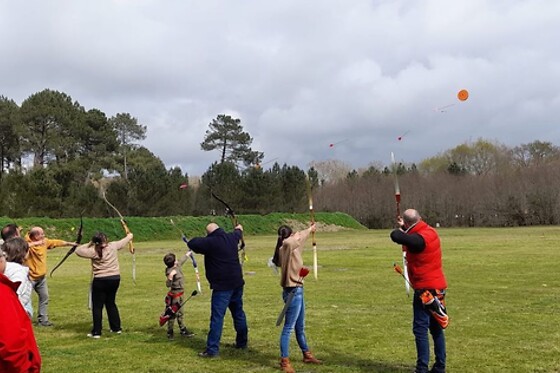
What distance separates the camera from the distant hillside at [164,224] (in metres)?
50.7

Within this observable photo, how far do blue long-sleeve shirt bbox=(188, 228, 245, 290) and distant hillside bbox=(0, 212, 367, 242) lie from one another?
124ft

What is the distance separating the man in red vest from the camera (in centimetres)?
728

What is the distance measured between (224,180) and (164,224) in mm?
13001

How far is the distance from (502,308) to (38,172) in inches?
2156

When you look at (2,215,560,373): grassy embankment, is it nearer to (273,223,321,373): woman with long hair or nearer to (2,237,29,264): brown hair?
(273,223,321,373): woman with long hair

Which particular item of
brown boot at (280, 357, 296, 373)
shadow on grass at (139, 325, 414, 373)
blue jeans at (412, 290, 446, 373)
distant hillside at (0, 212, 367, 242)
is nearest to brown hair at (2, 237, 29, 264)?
shadow on grass at (139, 325, 414, 373)

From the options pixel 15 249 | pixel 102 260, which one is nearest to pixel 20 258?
pixel 15 249

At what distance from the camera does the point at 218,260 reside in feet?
29.0

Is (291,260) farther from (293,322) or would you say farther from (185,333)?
(185,333)

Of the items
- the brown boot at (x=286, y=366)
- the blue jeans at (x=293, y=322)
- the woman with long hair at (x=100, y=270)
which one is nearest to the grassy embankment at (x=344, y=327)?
the brown boot at (x=286, y=366)

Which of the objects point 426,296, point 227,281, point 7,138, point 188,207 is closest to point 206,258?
point 227,281

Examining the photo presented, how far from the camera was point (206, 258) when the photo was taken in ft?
29.3

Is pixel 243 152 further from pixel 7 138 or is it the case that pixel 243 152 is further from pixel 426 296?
pixel 426 296

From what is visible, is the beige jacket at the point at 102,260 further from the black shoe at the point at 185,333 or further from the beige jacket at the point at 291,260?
the beige jacket at the point at 291,260
